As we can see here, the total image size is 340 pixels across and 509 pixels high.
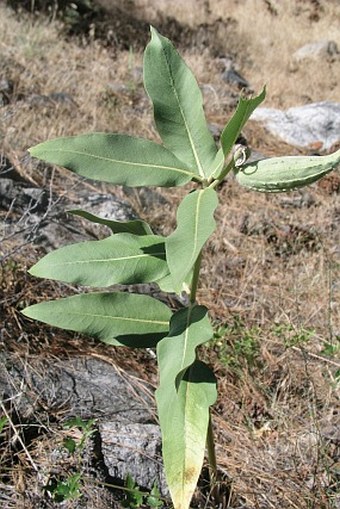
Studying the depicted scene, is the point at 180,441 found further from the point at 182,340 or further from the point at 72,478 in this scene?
the point at 72,478

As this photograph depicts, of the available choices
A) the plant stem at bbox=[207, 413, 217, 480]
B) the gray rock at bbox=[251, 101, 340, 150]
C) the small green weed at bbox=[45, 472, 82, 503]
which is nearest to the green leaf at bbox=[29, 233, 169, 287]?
the plant stem at bbox=[207, 413, 217, 480]

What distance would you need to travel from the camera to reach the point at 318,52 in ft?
27.1

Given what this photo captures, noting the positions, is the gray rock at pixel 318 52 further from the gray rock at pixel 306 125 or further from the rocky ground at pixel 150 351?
the gray rock at pixel 306 125

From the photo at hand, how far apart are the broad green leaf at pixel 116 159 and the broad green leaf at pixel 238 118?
0.45ft

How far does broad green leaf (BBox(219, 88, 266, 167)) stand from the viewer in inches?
44.5

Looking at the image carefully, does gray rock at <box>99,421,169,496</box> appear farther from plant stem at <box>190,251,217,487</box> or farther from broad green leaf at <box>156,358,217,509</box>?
broad green leaf at <box>156,358,217,509</box>

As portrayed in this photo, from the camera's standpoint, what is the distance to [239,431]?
2.14 m

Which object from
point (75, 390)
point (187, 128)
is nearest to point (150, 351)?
point (75, 390)

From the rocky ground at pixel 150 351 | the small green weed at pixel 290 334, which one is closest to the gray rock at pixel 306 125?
the rocky ground at pixel 150 351

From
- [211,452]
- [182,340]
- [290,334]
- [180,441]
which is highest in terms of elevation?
[182,340]

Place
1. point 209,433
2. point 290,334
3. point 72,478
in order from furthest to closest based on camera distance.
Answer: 1. point 290,334
2. point 72,478
3. point 209,433

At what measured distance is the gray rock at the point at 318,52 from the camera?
8.12m

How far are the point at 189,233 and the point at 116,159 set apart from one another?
233mm

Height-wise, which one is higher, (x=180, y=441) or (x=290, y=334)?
(x=180, y=441)
